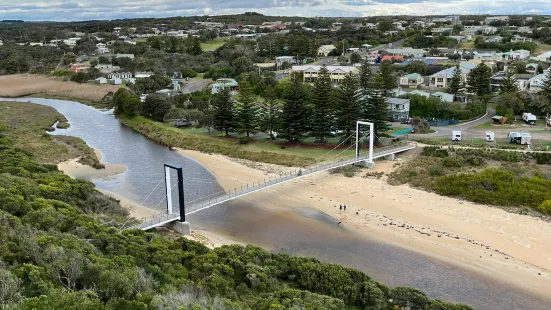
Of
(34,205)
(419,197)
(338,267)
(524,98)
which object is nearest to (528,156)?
(419,197)

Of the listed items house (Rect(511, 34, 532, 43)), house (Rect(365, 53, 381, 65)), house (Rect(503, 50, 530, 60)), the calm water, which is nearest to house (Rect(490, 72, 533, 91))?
house (Rect(503, 50, 530, 60))

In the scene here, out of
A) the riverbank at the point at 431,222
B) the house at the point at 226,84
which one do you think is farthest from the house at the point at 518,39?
the riverbank at the point at 431,222

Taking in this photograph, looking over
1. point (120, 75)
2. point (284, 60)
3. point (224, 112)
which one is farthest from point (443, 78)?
point (120, 75)

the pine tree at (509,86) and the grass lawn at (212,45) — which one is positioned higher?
the grass lawn at (212,45)

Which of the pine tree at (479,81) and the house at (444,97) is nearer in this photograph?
the house at (444,97)

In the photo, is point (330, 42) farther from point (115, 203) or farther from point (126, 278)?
point (126, 278)

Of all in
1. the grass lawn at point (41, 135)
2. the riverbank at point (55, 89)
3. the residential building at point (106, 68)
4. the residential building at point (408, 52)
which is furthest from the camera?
the residential building at point (106, 68)

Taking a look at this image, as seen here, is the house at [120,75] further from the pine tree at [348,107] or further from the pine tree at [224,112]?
the pine tree at [348,107]

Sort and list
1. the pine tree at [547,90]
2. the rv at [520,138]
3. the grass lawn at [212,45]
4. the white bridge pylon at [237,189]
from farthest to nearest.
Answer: the grass lawn at [212,45], the pine tree at [547,90], the rv at [520,138], the white bridge pylon at [237,189]

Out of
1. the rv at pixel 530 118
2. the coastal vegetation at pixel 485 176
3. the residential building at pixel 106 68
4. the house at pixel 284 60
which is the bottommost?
the coastal vegetation at pixel 485 176
